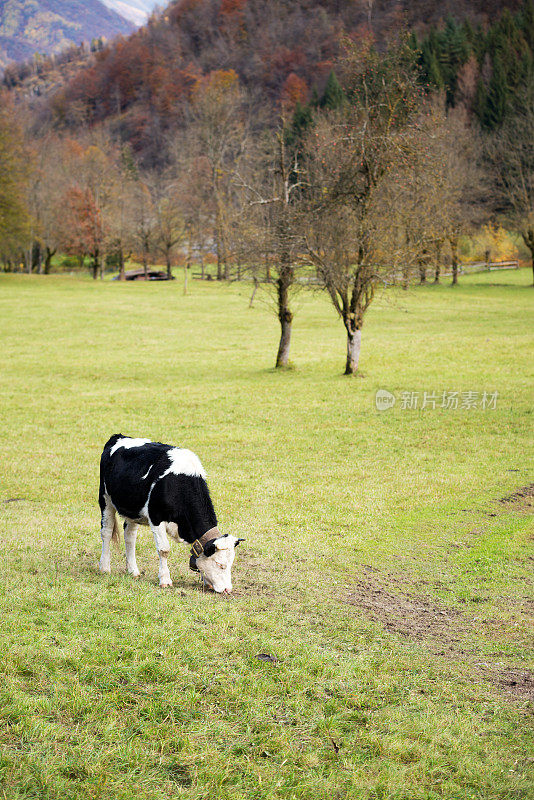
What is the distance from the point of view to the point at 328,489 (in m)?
14.1

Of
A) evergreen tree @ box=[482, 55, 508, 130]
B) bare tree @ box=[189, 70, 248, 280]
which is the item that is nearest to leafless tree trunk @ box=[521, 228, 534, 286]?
evergreen tree @ box=[482, 55, 508, 130]

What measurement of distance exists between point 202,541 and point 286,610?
1259 mm

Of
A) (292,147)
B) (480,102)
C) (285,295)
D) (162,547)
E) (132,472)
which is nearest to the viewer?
(162,547)

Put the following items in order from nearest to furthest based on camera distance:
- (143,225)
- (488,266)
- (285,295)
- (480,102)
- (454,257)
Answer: (285,295)
(454,257)
(488,266)
(143,225)
(480,102)

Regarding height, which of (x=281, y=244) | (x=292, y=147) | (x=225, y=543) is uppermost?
(x=292, y=147)

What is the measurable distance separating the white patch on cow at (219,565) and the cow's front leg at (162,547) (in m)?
0.42

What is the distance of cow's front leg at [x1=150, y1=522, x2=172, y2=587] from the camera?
316 inches

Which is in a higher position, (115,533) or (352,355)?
(352,355)

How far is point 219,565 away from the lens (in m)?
7.95

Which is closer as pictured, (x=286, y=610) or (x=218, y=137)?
(x=286, y=610)

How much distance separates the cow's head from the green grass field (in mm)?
233

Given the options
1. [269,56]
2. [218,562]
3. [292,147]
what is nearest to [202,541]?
[218,562]

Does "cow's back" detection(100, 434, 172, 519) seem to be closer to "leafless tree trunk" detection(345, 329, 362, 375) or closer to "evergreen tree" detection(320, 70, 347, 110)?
"leafless tree trunk" detection(345, 329, 362, 375)

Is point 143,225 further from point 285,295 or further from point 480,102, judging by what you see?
point 285,295
